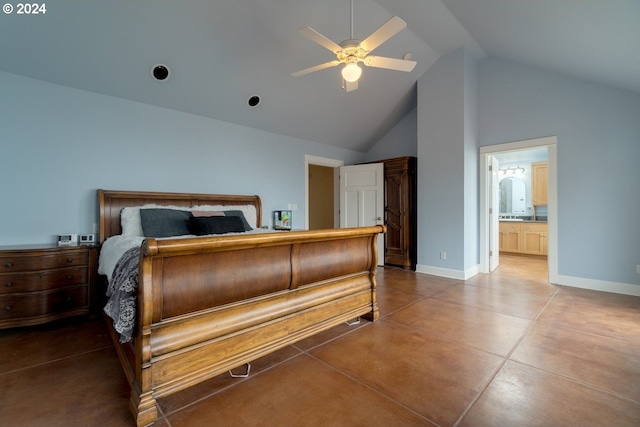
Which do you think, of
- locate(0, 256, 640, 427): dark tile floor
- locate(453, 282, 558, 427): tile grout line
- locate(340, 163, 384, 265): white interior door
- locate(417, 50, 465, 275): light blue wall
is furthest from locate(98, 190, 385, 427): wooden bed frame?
locate(340, 163, 384, 265): white interior door

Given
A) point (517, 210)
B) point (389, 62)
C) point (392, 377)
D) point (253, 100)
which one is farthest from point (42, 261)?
point (517, 210)

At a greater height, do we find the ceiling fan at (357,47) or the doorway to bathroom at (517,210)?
the ceiling fan at (357,47)

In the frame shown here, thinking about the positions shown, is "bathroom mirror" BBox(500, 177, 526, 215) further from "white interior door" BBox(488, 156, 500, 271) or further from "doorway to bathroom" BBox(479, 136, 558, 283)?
"white interior door" BBox(488, 156, 500, 271)

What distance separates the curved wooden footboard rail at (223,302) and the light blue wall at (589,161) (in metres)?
3.73

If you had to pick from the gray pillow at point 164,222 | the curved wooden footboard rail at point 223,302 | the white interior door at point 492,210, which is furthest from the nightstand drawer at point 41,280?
the white interior door at point 492,210

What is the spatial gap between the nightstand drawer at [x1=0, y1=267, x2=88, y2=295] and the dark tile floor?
426 millimetres

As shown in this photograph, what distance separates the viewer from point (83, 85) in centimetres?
324

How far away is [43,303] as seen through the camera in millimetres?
2717

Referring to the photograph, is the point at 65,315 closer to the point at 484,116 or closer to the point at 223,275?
the point at 223,275

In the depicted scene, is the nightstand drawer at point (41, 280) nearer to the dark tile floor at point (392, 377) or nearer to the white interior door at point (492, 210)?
the dark tile floor at point (392, 377)

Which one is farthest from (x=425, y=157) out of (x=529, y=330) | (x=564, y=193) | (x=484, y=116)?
(x=529, y=330)

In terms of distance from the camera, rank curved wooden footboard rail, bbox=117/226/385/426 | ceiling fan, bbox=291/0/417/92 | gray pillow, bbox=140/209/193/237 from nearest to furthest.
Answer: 1. curved wooden footboard rail, bbox=117/226/385/426
2. ceiling fan, bbox=291/0/417/92
3. gray pillow, bbox=140/209/193/237

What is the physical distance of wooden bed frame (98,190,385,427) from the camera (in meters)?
1.51

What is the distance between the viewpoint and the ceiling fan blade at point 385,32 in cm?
228
